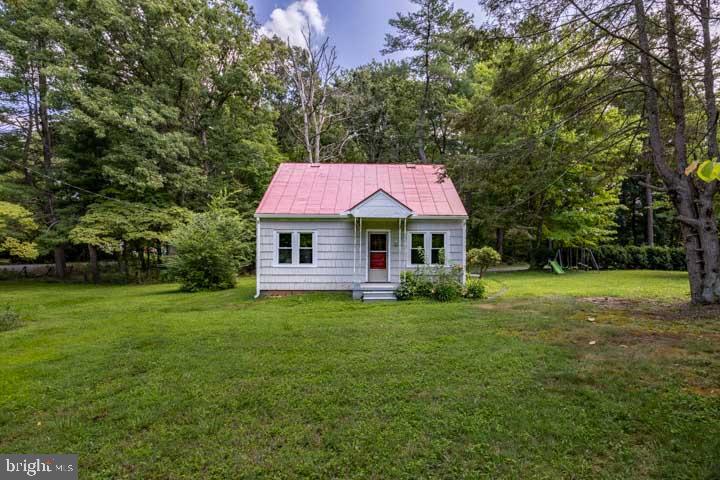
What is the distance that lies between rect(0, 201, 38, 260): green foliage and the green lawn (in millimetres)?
10201

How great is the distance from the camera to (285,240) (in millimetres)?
11305

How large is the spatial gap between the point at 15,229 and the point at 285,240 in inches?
516

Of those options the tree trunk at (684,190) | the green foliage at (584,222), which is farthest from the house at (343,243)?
the green foliage at (584,222)

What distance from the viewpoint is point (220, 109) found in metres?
20.5

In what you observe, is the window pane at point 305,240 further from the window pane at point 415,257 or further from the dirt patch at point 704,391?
the dirt patch at point 704,391

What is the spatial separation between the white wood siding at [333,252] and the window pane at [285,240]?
0.19 meters

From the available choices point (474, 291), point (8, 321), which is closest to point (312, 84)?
point (474, 291)

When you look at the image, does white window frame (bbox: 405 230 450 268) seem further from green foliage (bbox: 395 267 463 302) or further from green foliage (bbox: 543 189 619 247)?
green foliage (bbox: 543 189 619 247)

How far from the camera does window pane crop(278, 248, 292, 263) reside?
37.0 feet

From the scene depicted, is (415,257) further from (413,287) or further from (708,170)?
(708,170)

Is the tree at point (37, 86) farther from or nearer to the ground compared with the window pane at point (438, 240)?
farther from the ground

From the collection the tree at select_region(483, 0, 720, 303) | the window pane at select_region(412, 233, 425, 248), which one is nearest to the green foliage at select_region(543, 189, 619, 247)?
the tree at select_region(483, 0, 720, 303)

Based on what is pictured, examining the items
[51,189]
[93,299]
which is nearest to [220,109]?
[51,189]

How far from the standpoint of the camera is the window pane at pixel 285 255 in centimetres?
1127
